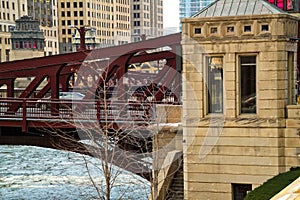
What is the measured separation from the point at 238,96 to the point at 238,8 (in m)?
2.46

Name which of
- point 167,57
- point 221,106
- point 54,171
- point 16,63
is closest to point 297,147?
point 221,106

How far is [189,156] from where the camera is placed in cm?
1967

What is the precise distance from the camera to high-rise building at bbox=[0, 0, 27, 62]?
150300mm

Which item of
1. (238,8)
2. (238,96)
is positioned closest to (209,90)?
(238,96)

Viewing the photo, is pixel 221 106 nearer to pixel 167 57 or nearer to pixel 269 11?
pixel 269 11

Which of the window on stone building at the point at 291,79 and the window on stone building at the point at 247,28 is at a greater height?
the window on stone building at the point at 247,28

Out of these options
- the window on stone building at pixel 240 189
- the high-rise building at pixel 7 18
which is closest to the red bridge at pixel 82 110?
the window on stone building at pixel 240 189

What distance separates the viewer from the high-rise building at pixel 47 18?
173 metres

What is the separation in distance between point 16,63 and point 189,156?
764 inches

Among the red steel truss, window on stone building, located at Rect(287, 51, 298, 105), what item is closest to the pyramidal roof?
window on stone building, located at Rect(287, 51, 298, 105)

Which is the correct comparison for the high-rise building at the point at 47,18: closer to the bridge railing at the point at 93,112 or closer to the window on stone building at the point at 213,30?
the bridge railing at the point at 93,112

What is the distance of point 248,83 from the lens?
1884cm

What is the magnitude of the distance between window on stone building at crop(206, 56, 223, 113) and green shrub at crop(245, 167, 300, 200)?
2.84 m

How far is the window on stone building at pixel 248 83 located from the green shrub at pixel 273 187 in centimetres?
219
